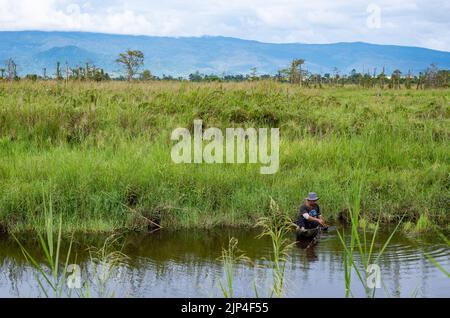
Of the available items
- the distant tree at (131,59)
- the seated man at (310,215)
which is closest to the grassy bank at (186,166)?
the seated man at (310,215)

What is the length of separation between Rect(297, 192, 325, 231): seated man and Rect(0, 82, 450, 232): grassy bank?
0.78m

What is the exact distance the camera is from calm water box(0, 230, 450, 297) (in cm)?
614

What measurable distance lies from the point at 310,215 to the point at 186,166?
240cm

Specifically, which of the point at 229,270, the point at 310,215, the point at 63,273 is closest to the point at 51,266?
the point at 63,273

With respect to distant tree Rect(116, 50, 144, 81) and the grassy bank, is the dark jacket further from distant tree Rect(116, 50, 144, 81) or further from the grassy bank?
distant tree Rect(116, 50, 144, 81)

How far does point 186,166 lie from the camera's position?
A: 9.53 meters

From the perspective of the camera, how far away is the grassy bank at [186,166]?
8523 mm

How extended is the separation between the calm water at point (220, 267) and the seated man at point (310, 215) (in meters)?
0.25

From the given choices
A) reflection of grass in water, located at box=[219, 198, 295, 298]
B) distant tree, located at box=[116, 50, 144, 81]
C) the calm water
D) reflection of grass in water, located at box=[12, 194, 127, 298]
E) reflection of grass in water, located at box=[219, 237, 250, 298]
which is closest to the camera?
reflection of grass in water, located at box=[12, 194, 127, 298]

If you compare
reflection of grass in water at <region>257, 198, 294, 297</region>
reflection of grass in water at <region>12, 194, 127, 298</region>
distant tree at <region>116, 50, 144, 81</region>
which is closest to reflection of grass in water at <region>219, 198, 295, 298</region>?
reflection of grass in water at <region>257, 198, 294, 297</region>

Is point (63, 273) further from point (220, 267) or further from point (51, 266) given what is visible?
point (220, 267)

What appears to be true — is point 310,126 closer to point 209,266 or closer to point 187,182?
point 187,182

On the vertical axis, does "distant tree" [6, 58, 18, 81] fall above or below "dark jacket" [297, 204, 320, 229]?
above
